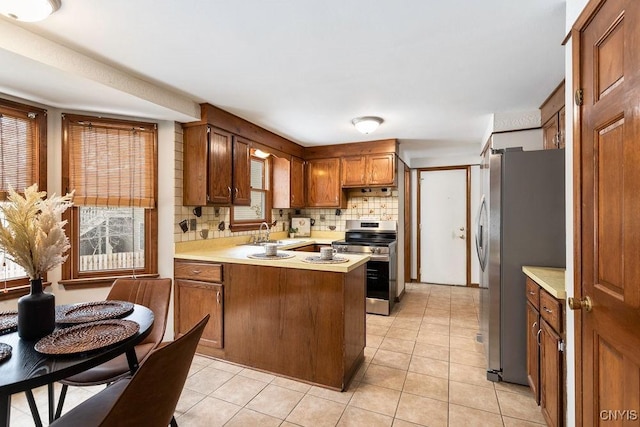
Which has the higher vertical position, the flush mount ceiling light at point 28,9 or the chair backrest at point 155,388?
the flush mount ceiling light at point 28,9

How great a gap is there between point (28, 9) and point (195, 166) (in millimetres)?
1592

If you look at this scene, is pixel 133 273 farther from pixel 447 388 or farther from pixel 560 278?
pixel 560 278

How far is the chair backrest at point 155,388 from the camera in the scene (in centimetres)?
87

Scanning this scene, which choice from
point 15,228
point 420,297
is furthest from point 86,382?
point 420,297

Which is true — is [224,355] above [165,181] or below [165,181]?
below

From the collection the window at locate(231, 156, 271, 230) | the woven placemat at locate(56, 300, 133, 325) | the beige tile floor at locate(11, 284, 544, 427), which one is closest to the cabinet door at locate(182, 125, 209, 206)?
the window at locate(231, 156, 271, 230)

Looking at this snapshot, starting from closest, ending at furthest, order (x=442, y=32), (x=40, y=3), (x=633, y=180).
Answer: (x=633, y=180) → (x=40, y=3) → (x=442, y=32)

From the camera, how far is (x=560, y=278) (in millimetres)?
1824

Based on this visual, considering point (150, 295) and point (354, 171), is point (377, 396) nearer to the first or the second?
point (150, 295)

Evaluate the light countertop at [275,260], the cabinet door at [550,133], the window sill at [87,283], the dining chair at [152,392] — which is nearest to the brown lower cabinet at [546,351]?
the light countertop at [275,260]

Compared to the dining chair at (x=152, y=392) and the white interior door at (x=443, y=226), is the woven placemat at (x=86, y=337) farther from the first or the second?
the white interior door at (x=443, y=226)

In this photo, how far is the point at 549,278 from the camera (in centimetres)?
180

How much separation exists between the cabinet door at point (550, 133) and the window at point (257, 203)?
10.8 ft

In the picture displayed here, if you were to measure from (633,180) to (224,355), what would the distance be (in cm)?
281
